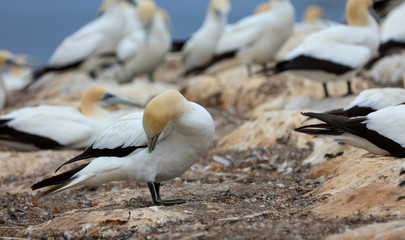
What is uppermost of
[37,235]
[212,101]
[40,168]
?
[37,235]

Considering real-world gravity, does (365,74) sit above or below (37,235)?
below

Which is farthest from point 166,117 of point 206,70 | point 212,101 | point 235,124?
point 206,70

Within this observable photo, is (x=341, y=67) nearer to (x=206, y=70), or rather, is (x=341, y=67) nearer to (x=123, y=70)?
(x=206, y=70)

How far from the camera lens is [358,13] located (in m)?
8.00

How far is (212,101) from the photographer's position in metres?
11.0

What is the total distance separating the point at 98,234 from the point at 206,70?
8565mm

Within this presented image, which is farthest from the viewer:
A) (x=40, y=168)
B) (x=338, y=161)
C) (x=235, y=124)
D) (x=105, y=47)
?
(x=105, y=47)

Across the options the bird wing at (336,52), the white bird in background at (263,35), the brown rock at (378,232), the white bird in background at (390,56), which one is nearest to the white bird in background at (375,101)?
the bird wing at (336,52)

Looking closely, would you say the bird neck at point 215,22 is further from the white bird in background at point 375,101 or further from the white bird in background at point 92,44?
the white bird in background at point 375,101

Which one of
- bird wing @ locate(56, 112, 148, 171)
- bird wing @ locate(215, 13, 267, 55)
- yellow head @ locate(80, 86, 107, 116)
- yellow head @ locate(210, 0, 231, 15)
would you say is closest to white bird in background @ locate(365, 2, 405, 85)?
bird wing @ locate(215, 13, 267, 55)

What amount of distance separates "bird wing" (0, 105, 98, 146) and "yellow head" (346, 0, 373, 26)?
3457 millimetres

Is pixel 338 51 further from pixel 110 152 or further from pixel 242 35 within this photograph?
pixel 110 152

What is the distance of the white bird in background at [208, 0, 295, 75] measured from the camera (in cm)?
1058

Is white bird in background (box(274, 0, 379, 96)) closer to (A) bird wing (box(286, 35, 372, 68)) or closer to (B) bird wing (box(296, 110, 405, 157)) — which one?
(A) bird wing (box(286, 35, 372, 68))
